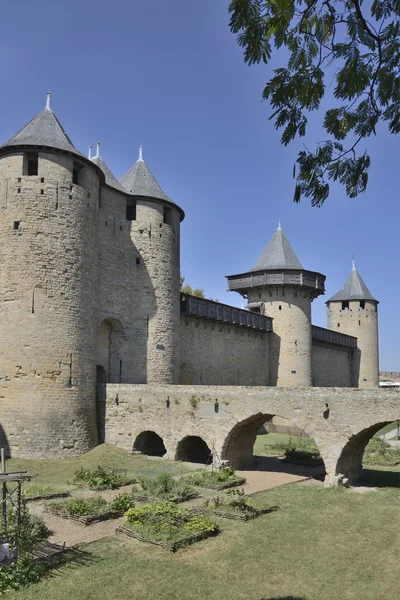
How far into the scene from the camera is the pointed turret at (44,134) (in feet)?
61.5

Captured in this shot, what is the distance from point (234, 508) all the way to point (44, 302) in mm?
9937

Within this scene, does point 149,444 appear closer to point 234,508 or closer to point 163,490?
point 163,490

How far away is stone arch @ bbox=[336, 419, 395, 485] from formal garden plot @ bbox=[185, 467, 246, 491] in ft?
9.23

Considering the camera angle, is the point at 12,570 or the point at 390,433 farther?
the point at 390,433

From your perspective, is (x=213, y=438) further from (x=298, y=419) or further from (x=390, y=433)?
(x=390, y=433)

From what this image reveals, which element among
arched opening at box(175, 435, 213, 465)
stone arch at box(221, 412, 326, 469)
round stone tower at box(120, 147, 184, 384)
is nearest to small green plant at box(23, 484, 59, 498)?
arched opening at box(175, 435, 213, 465)

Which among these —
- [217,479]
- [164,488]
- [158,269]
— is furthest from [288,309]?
[164,488]

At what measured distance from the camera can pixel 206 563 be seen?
8.60 meters

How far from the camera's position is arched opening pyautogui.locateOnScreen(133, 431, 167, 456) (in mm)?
19188

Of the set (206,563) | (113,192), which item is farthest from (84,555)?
(113,192)

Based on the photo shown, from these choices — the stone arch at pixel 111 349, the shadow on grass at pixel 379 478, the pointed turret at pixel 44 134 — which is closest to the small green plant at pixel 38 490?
the stone arch at pixel 111 349

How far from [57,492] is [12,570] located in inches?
210

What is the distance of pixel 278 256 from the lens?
33219 millimetres

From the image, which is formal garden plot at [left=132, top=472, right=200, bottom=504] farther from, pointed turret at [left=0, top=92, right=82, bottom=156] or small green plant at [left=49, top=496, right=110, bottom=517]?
pointed turret at [left=0, top=92, right=82, bottom=156]
